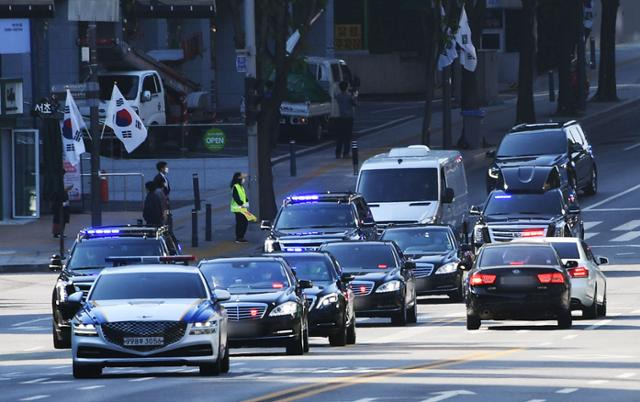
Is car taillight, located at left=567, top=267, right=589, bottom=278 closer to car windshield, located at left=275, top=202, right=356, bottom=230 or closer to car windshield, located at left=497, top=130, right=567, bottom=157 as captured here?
car windshield, located at left=275, top=202, right=356, bottom=230

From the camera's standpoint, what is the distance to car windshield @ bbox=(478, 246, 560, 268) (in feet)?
102

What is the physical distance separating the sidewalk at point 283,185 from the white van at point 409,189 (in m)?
3.16

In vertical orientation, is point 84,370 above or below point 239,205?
above

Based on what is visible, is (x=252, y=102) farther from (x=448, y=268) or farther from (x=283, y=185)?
(x=448, y=268)

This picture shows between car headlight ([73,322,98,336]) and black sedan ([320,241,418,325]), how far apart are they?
10445 mm

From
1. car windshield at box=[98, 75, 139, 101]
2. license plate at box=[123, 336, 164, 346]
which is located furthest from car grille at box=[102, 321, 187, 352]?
car windshield at box=[98, 75, 139, 101]

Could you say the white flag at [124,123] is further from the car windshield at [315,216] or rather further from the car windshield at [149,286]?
the car windshield at [149,286]

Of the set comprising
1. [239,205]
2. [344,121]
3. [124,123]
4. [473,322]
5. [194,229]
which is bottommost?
[473,322]

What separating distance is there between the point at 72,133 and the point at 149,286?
23.8 m

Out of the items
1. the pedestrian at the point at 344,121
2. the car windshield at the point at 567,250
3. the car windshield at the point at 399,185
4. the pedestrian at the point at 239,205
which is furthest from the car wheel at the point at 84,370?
the pedestrian at the point at 344,121

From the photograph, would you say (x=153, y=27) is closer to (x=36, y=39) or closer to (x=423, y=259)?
(x=36, y=39)

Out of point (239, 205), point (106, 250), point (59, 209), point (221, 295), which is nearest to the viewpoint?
point (221, 295)

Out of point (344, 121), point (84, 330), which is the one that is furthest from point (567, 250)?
point (344, 121)

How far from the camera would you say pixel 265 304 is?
25984mm
